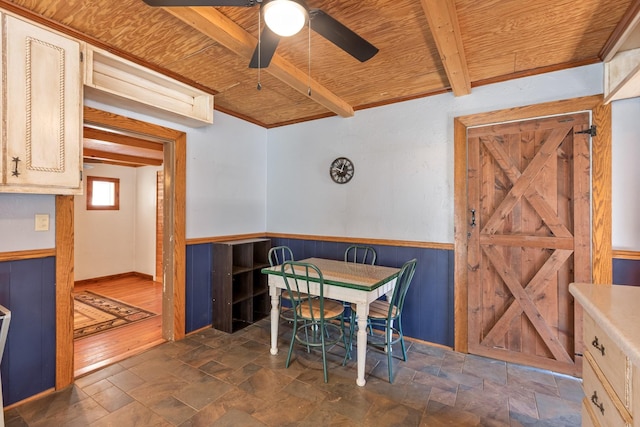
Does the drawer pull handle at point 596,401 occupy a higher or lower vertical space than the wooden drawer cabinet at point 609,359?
lower

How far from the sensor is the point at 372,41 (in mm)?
2113

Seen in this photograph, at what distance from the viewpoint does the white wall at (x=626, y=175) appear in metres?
2.19

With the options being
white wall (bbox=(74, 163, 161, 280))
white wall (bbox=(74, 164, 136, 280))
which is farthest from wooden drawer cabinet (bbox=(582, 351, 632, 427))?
white wall (bbox=(74, 164, 136, 280))

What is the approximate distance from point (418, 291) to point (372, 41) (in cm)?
227

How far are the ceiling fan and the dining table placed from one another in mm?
1565

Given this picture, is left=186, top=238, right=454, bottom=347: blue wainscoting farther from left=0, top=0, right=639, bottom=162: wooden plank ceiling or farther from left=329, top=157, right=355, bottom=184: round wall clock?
left=0, top=0, right=639, bottom=162: wooden plank ceiling

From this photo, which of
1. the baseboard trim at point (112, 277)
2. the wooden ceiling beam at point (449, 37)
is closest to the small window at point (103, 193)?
the baseboard trim at point (112, 277)

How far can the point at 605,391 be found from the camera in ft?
3.39

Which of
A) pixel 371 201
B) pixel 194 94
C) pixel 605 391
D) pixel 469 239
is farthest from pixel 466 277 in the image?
pixel 194 94

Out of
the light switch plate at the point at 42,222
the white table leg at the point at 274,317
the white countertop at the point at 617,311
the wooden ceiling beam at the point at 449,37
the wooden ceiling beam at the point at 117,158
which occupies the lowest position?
the white table leg at the point at 274,317

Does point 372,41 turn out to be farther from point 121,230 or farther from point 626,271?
point 121,230

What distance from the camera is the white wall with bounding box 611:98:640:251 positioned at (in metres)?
2.19

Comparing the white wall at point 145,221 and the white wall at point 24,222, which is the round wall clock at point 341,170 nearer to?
the white wall at point 24,222

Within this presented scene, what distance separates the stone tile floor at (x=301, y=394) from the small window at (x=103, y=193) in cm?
377
